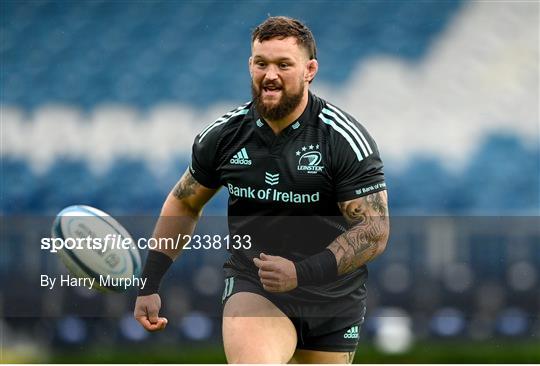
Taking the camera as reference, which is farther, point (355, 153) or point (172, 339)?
point (172, 339)

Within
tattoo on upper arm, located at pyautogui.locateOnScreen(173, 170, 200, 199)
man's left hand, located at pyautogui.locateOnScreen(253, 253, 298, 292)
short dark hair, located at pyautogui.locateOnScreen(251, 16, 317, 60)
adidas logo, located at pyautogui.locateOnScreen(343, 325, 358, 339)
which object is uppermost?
short dark hair, located at pyautogui.locateOnScreen(251, 16, 317, 60)

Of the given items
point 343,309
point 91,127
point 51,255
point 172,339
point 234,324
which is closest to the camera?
point 234,324

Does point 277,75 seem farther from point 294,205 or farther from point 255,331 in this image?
point 255,331

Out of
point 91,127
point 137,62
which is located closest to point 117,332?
point 91,127

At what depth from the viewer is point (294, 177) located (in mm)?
3744

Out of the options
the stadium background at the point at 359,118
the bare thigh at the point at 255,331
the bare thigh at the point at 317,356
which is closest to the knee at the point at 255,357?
the bare thigh at the point at 255,331

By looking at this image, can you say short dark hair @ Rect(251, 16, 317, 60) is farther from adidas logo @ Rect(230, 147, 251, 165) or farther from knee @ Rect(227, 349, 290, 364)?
knee @ Rect(227, 349, 290, 364)

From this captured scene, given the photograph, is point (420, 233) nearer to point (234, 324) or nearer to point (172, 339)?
point (172, 339)

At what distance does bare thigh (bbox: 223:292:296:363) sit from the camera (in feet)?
11.3

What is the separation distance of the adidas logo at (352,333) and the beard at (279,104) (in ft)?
3.08

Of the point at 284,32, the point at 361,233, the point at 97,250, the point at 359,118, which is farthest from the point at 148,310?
the point at 359,118

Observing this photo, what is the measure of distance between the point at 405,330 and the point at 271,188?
3.98 metres

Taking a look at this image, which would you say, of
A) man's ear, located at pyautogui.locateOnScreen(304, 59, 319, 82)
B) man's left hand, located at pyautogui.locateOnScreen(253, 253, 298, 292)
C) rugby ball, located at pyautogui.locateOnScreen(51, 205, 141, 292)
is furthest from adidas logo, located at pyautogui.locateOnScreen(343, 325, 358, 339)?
rugby ball, located at pyautogui.locateOnScreen(51, 205, 141, 292)

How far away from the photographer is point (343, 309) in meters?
3.85
